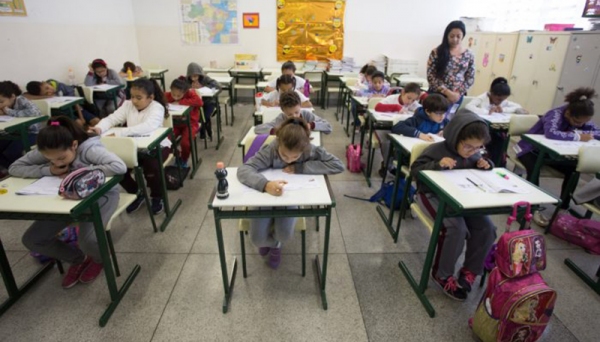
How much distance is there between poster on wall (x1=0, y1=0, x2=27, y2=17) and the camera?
162 inches

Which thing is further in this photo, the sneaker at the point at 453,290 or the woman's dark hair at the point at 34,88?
the woman's dark hair at the point at 34,88

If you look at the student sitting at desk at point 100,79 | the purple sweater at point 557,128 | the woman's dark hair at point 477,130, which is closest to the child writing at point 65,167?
the woman's dark hair at point 477,130

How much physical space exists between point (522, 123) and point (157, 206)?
140 inches

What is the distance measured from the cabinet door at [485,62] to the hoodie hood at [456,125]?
17.0 feet

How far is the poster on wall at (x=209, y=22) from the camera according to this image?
6.88m

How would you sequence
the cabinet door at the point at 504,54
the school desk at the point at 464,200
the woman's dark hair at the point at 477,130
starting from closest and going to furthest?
the school desk at the point at 464,200, the woman's dark hair at the point at 477,130, the cabinet door at the point at 504,54

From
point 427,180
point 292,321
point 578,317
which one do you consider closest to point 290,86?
point 427,180

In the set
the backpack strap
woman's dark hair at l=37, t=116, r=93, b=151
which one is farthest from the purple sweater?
woman's dark hair at l=37, t=116, r=93, b=151

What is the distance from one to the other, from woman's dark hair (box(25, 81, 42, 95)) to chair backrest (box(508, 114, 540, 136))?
18.0 feet

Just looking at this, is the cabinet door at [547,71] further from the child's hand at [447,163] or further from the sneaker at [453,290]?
the sneaker at [453,290]

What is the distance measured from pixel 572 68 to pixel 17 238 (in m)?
Answer: 6.57

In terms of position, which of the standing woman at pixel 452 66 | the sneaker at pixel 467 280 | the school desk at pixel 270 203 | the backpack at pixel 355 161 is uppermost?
the standing woman at pixel 452 66

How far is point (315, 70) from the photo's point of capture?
23.2ft

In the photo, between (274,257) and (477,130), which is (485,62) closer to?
(477,130)
